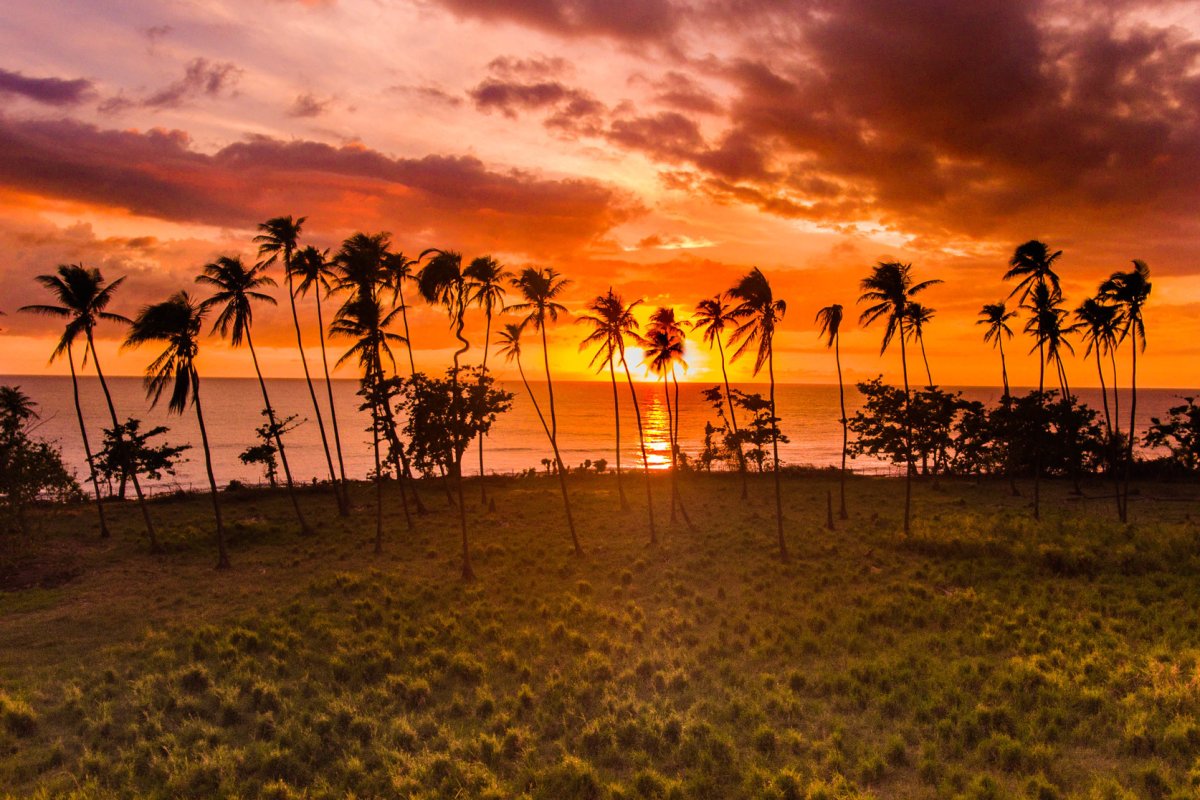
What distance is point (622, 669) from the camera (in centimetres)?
1861

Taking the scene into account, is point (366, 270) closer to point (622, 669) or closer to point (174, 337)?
point (174, 337)

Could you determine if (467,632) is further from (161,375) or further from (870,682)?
(161,375)

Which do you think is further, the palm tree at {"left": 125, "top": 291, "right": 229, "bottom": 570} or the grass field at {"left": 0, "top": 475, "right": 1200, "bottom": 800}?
the palm tree at {"left": 125, "top": 291, "right": 229, "bottom": 570}

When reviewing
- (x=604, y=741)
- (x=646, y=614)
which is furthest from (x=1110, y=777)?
(x=646, y=614)

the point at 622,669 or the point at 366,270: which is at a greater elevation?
the point at 366,270

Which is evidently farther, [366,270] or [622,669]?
[366,270]

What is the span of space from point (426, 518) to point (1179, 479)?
6765 cm

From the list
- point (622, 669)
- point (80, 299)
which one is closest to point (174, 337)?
point (80, 299)

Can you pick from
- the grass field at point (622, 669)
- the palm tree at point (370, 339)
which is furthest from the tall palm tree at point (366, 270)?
the grass field at point (622, 669)

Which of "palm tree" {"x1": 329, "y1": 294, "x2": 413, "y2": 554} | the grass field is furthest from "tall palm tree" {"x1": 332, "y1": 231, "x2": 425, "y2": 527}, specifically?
the grass field

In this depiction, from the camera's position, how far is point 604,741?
1448cm

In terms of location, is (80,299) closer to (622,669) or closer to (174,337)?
(174,337)

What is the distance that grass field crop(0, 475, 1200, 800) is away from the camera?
12.9 metres

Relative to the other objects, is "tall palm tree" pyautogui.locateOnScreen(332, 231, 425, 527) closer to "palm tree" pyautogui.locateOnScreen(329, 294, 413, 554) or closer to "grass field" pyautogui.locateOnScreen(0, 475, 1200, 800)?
"palm tree" pyautogui.locateOnScreen(329, 294, 413, 554)
